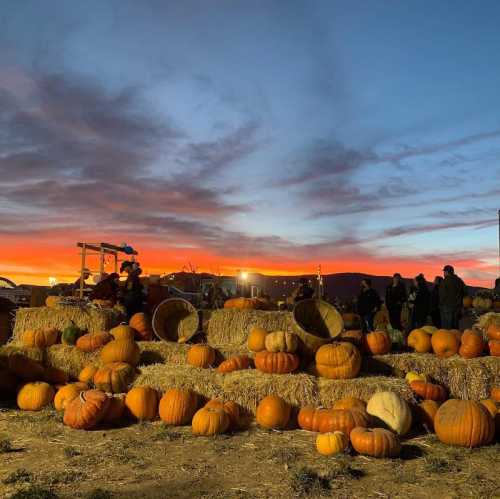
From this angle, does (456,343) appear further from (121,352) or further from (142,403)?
(121,352)

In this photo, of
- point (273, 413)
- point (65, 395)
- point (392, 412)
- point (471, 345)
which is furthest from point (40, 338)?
point (471, 345)

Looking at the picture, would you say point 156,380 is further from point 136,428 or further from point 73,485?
point 73,485

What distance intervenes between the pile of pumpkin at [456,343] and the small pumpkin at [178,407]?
4.29 meters

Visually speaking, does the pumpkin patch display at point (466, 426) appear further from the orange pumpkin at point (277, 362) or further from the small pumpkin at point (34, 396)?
the small pumpkin at point (34, 396)

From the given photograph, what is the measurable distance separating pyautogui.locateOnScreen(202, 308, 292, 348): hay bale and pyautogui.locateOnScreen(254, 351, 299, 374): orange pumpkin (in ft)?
5.71

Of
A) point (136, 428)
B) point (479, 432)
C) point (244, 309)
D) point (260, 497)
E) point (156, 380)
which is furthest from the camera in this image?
point (244, 309)

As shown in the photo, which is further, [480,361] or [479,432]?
[480,361]

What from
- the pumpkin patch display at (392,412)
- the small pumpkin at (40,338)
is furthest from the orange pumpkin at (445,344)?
the small pumpkin at (40,338)

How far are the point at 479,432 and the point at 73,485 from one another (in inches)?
185

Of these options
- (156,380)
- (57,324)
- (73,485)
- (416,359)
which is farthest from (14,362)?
(416,359)

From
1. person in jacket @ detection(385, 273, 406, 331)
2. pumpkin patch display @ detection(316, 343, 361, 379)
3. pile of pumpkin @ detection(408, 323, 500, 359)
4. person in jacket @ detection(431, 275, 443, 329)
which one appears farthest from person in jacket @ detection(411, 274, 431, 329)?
pumpkin patch display @ detection(316, 343, 361, 379)

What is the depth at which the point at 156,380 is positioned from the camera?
8398mm

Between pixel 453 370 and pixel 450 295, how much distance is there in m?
3.02

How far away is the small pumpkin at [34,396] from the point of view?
28.6 feet
